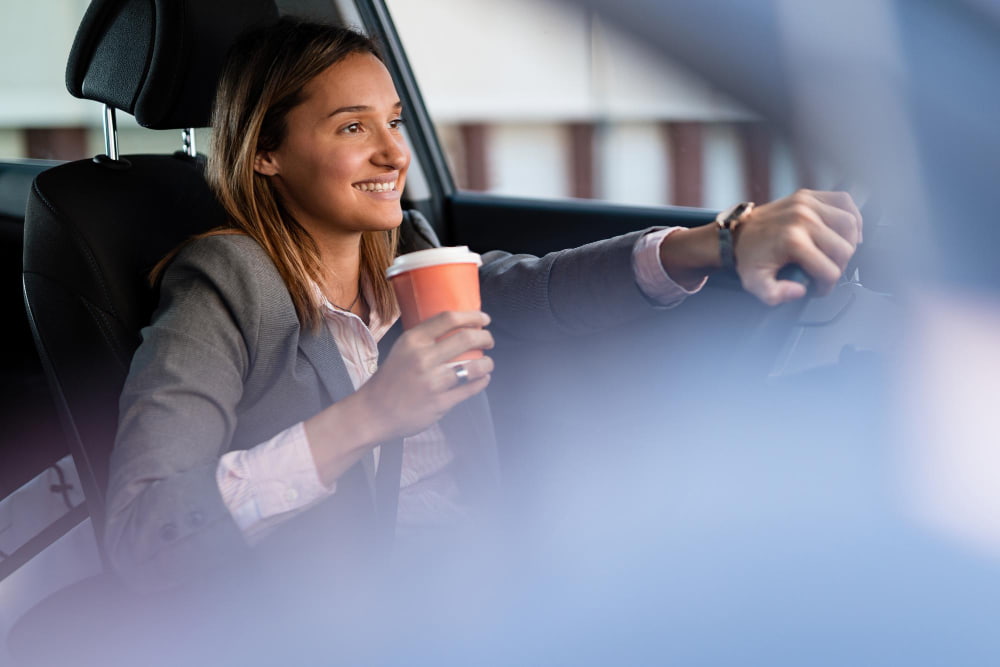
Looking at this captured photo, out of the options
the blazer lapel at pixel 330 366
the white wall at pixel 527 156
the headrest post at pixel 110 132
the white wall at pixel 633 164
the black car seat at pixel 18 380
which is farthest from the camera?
the white wall at pixel 527 156

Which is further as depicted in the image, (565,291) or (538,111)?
(538,111)

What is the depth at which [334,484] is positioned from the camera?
97 cm

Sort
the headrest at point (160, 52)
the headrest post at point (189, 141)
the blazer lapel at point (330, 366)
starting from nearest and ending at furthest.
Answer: the blazer lapel at point (330, 366)
the headrest at point (160, 52)
the headrest post at point (189, 141)

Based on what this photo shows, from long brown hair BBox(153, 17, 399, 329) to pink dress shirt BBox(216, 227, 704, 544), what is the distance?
0.23ft

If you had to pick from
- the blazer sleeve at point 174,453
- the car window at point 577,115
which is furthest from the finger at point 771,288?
the blazer sleeve at point 174,453

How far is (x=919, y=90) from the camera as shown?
88 centimetres

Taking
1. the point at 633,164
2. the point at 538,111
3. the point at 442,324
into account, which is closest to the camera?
the point at 442,324

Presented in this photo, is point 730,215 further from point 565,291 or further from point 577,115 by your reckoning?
point 577,115

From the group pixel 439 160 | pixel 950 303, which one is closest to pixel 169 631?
pixel 950 303

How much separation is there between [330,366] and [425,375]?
0.29m

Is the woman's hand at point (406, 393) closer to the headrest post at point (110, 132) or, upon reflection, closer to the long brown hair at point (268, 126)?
the long brown hair at point (268, 126)

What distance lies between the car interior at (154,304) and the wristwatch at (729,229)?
4 cm

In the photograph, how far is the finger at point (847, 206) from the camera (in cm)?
94

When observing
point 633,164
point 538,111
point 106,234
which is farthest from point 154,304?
point 538,111
